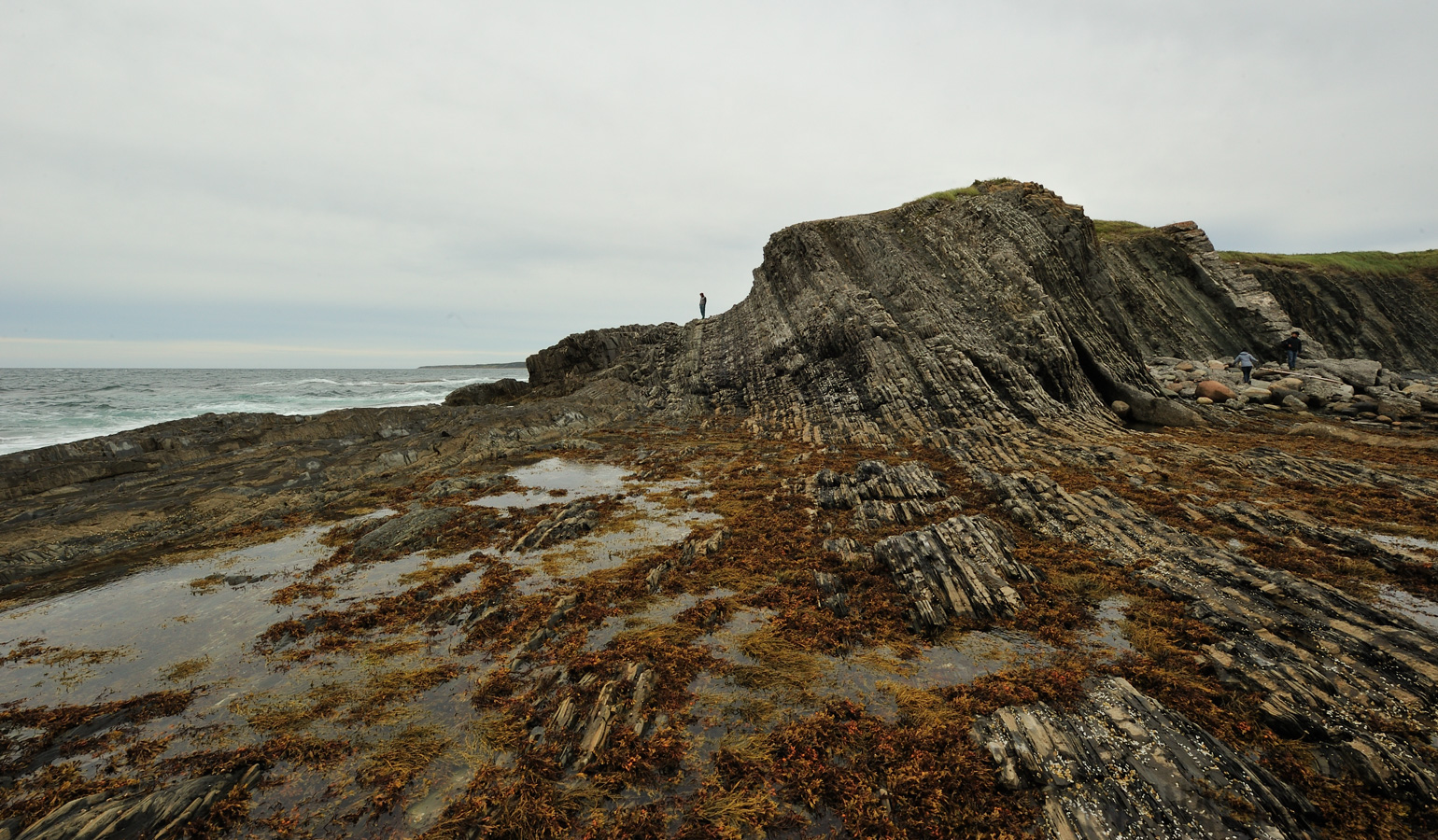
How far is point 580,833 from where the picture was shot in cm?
495

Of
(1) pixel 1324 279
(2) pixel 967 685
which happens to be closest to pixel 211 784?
(2) pixel 967 685

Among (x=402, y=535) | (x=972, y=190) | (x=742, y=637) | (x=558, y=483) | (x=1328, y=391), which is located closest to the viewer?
(x=742, y=637)

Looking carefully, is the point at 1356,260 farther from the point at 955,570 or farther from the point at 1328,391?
the point at 955,570

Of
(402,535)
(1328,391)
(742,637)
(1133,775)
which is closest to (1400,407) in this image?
(1328,391)

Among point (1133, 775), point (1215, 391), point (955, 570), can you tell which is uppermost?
point (1215, 391)

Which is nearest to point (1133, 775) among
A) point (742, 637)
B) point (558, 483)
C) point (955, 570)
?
point (955, 570)

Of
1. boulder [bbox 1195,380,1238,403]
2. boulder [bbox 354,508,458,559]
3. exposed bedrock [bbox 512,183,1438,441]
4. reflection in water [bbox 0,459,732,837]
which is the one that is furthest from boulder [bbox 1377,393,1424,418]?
boulder [bbox 354,508,458,559]

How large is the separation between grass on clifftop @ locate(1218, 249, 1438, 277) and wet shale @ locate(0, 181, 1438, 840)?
133 ft

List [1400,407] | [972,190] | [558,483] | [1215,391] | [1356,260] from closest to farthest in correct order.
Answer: [558,483]
[1400,407]
[1215,391]
[972,190]
[1356,260]

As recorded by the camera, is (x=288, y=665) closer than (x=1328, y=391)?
Yes

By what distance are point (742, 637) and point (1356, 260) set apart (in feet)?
259

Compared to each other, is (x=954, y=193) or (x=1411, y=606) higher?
(x=954, y=193)

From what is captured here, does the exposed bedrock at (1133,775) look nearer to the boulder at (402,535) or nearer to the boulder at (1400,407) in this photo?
the boulder at (402,535)

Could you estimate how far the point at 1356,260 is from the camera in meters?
49.2
